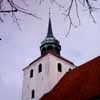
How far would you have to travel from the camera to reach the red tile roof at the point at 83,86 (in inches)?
413

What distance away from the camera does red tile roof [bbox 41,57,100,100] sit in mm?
10500

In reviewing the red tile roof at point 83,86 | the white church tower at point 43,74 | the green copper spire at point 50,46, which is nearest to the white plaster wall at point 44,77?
the white church tower at point 43,74

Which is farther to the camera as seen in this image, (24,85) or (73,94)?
(24,85)

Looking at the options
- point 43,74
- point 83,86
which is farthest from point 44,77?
point 83,86

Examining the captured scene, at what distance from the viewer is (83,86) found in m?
11.3

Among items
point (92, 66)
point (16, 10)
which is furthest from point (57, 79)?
point (16, 10)

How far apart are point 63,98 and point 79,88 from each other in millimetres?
1058

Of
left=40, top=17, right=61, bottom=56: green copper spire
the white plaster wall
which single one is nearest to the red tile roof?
the white plaster wall

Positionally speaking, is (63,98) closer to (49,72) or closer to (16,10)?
(49,72)

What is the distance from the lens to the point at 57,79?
16328mm

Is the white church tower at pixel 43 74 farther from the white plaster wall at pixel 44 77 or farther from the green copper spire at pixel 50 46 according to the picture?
the green copper spire at pixel 50 46

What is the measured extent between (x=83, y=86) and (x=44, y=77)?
5.30 m

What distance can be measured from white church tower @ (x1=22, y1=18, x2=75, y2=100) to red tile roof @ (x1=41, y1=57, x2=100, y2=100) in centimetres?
220

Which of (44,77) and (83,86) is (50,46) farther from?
(83,86)
